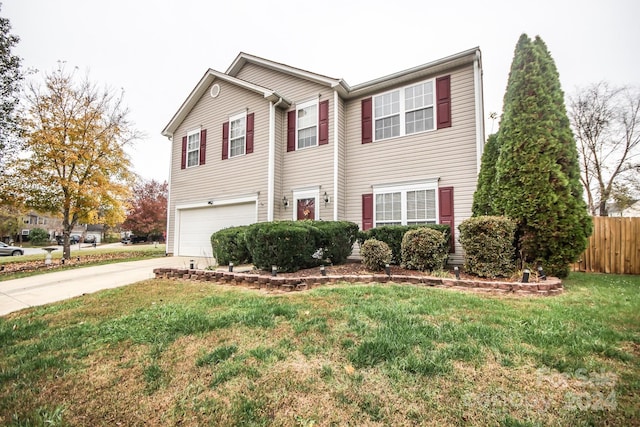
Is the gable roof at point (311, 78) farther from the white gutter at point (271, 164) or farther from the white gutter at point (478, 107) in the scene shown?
the white gutter at point (271, 164)

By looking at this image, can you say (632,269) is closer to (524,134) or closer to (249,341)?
(524,134)

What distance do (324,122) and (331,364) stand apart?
8.31 meters

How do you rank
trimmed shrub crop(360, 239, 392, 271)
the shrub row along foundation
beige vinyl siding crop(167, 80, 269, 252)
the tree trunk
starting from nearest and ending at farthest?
the shrub row along foundation, trimmed shrub crop(360, 239, 392, 271), beige vinyl siding crop(167, 80, 269, 252), the tree trunk

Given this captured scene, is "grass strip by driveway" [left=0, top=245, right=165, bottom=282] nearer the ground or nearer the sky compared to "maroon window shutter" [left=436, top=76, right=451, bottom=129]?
nearer the ground

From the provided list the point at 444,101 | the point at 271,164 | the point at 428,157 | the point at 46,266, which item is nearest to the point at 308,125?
the point at 271,164

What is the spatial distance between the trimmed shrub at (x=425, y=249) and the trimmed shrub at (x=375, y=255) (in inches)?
19.0

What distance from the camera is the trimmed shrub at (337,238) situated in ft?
22.8

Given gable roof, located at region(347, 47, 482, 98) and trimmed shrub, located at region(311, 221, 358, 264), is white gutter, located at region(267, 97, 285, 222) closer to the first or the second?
gable roof, located at region(347, 47, 482, 98)

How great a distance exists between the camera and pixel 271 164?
9.91 meters

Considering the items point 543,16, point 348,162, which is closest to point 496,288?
point 348,162

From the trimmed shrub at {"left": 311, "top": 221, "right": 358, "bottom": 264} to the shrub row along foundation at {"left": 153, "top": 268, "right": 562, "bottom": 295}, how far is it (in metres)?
1.62

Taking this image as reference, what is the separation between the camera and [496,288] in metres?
4.63

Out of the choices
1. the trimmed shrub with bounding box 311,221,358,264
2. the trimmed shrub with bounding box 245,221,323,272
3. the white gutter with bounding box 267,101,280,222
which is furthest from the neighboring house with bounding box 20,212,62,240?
the trimmed shrub with bounding box 311,221,358,264

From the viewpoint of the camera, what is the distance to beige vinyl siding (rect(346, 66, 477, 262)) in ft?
24.9
